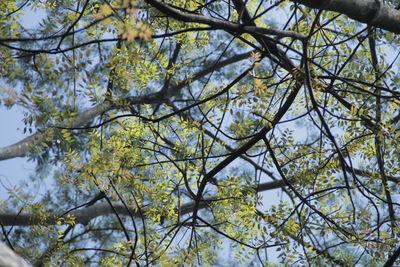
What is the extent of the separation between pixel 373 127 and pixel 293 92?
0.84ft

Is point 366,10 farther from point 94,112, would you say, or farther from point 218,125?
point 94,112

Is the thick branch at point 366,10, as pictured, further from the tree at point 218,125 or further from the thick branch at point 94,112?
the thick branch at point 94,112

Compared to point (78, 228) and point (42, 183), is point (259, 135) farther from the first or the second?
point (42, 183)

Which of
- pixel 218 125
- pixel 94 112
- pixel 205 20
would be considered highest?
pixel 94 112

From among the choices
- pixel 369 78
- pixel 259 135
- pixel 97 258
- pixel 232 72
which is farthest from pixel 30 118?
pixel 232 72

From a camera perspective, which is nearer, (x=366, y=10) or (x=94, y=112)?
(x=366, y=10)

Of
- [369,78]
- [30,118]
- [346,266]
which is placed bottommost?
[346,266]

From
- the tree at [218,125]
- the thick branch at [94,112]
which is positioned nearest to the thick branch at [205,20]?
the tree at [218,125]

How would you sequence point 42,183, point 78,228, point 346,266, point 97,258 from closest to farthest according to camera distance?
point 346,266, point 97,258, point 78,228, point 42,183

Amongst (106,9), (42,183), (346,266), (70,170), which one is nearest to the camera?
(106,9)

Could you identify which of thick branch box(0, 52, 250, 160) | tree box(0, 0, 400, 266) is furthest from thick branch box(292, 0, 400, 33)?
thick branch box(0, 52, 250, 160)

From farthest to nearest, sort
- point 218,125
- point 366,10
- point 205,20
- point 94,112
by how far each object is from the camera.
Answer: point 94,112, point 218,125, point 366,10, point 205,20

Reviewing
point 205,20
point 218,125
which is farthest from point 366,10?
point 218,125

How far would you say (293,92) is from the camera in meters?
1.22
